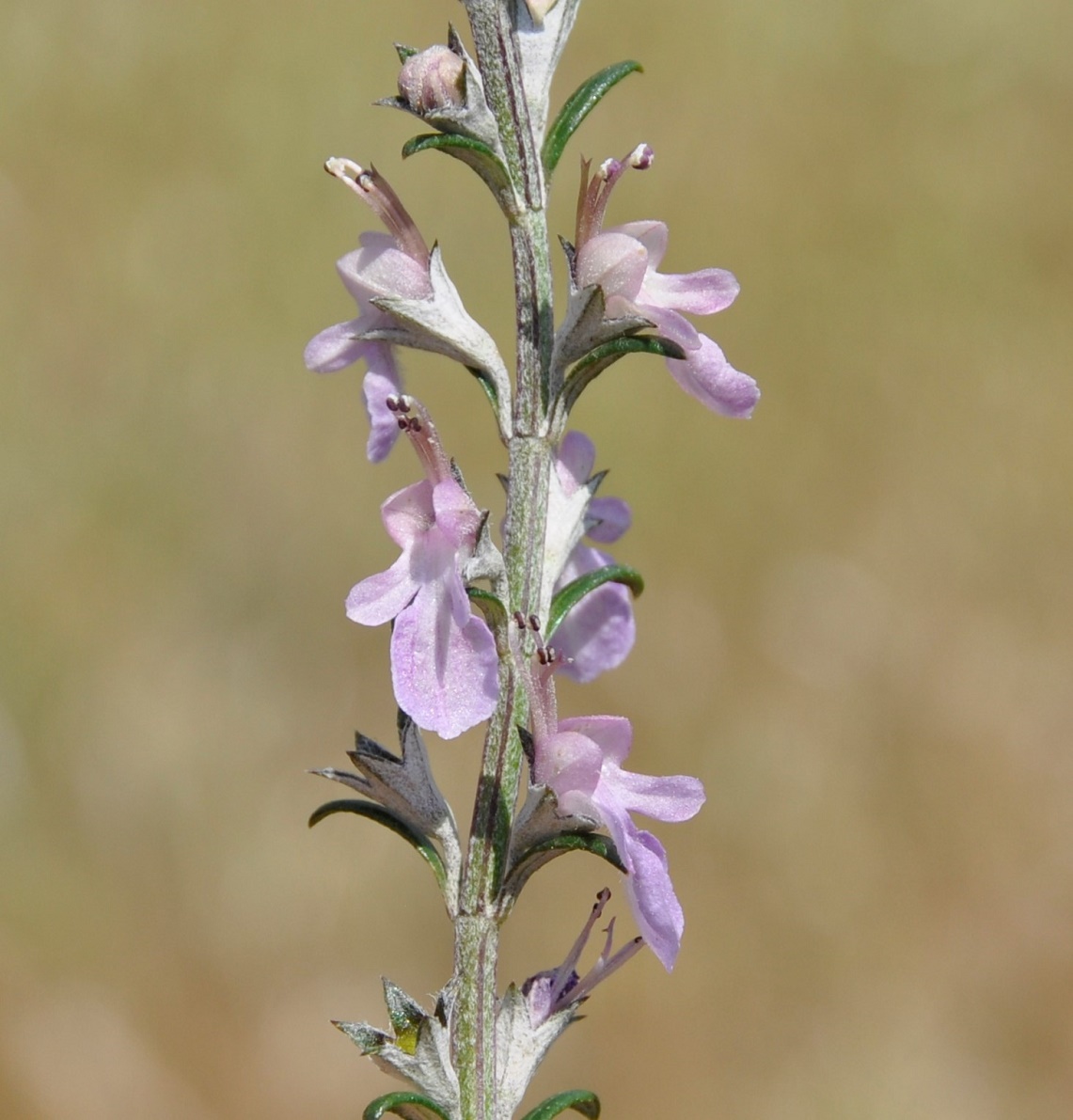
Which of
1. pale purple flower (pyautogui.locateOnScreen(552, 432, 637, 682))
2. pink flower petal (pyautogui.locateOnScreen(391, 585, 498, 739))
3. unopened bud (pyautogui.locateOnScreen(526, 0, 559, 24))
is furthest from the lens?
pale purple flower (pyautogui.locateOnScreen(552, 432, 637, 682))

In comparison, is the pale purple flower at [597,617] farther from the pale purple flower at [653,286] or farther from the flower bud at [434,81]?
the flower bud at [434,81]

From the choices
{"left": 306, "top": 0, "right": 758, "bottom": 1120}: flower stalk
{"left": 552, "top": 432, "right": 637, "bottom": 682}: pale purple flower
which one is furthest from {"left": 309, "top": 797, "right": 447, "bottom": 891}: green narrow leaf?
{"left": 552, "top": 432, "right": 637, "bottom": 682}: pale purple flower

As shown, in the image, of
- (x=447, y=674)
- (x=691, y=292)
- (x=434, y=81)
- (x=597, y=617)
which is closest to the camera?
(x=447, y=674)

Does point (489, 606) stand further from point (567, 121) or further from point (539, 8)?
point (539, 8)

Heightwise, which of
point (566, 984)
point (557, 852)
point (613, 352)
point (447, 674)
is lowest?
point (566, 984)

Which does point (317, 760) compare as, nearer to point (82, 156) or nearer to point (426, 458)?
point (82, 156)

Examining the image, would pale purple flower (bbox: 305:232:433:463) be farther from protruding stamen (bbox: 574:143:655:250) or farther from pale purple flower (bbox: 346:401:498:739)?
protruding stamen (bbox: 574:143:655:250)

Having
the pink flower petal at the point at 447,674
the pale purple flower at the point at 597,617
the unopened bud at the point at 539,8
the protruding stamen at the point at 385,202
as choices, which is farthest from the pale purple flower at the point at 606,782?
the unopened bud at the point at 539,8

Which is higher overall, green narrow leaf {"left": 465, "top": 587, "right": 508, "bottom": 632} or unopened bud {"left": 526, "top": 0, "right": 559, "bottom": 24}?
unopened bud {"left": 526, "top": 0, "right": 559, "bottom": 24}

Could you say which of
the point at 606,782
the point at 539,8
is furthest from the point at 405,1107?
the point at 539,8
